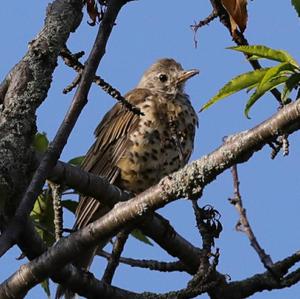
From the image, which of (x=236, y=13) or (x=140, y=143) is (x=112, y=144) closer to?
(x=140, y=143)

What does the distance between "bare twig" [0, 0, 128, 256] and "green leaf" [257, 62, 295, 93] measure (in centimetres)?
60

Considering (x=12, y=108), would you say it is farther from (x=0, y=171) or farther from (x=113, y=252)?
(x=113, y=252)

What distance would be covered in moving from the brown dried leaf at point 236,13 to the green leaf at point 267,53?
0.59 feet

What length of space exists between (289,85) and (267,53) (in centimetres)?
15

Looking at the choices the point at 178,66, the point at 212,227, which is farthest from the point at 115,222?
the point at 178,66

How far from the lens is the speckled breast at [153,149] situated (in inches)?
268

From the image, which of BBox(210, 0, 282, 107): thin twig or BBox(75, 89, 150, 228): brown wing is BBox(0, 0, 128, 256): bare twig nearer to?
BBox(210, 0, 282, 107): thin twig

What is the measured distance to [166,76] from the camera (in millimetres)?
8266

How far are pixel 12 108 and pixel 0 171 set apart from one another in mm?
284

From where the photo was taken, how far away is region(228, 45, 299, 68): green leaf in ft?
10.8

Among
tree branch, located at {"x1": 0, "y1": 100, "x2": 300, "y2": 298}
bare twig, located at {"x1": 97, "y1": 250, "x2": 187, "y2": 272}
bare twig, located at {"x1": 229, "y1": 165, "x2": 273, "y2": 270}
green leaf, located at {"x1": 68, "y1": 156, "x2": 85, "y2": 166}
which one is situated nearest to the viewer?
tree branch, located at {"x1": 0, "y1": 100, "x2": 300, "y2": 298}

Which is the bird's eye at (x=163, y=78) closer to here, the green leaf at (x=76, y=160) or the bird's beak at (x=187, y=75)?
the bird's beak at (x=187, y=75)

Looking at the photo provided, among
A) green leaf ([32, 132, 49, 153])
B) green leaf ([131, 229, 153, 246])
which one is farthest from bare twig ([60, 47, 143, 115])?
green leaf ([131, 229, 153, 246])

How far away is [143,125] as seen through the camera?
7.06m
